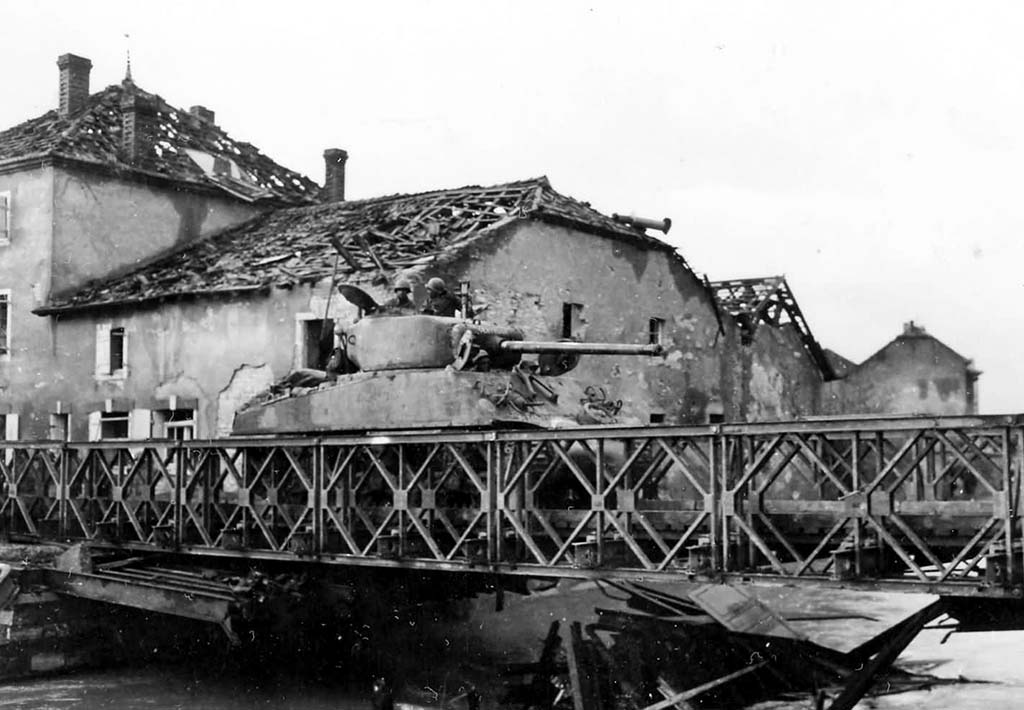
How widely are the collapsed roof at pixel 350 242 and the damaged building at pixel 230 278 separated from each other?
0.06 meters

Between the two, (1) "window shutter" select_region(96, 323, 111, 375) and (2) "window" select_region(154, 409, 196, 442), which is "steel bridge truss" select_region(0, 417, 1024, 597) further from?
(1) "window shutter" select_region(96, 323, 111, 375)

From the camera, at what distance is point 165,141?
30.6 meters

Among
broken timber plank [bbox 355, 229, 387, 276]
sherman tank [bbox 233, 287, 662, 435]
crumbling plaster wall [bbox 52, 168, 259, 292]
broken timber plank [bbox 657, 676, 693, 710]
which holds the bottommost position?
broken timber plank [bbox 657, 676, 693, 710]

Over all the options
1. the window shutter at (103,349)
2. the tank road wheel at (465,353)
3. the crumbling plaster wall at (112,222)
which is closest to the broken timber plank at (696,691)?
the tank road wheel at (465,353)

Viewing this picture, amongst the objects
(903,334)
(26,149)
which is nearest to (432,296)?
(26,149)

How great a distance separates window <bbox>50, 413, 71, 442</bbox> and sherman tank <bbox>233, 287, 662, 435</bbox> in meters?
13.1

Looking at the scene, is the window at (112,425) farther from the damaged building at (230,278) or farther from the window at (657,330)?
the window at (657,330)

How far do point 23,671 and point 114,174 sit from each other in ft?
54.2

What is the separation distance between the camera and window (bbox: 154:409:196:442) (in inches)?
1009

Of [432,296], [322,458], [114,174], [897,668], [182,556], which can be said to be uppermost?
[114,174]

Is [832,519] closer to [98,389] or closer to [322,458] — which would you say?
[322,458]

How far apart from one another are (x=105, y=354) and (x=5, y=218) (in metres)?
4.47

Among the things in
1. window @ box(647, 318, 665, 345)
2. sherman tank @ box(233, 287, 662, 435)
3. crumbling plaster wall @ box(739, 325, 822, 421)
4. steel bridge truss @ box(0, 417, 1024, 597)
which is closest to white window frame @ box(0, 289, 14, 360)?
steel bridge truss @ box(0, 417, 1024, 597)

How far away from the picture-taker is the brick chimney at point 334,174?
33938mm
